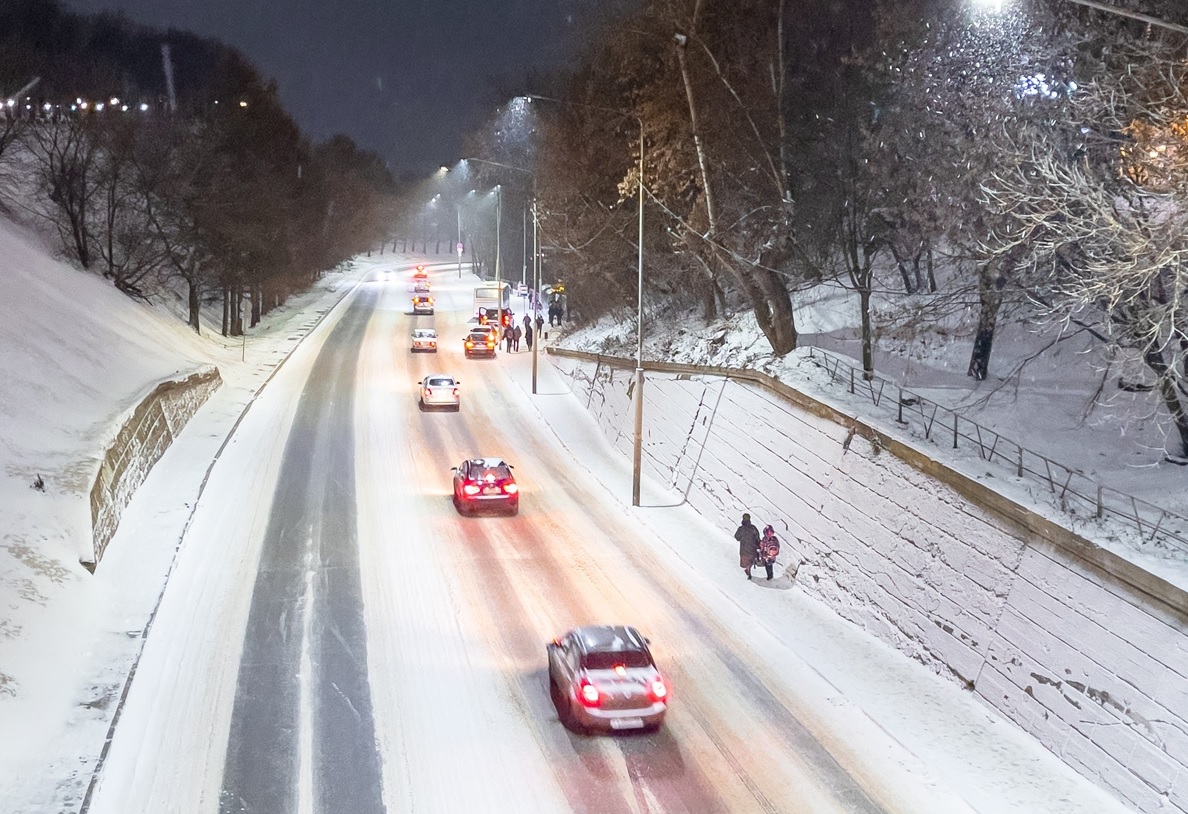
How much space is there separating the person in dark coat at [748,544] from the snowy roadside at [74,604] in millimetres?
10950

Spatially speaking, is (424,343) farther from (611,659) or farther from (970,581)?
(611,659)

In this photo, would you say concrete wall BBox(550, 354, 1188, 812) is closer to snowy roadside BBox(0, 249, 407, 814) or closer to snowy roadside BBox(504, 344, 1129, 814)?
snowy roadside BBox(504, 344, 1129, 814)

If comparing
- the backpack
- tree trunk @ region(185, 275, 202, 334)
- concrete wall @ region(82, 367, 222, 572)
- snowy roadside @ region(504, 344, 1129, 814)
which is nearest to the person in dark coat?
the backpack

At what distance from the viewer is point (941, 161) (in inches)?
765

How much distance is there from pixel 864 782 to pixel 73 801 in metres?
9.60

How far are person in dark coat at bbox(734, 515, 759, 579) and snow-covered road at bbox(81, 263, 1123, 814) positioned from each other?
1.67ft

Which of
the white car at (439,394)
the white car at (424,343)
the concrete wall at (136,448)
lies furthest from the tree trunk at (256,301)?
the white car at (439,394)

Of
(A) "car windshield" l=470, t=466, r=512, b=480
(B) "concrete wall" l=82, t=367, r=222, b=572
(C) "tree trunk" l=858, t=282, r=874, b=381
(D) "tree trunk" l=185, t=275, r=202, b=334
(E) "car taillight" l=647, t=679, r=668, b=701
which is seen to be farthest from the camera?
(D) "tree trunk" l=185, t=275, r=202, b=334

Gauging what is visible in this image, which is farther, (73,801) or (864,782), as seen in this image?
(864,782)

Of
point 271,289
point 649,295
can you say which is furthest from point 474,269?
point 649,295

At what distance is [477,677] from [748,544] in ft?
22.4

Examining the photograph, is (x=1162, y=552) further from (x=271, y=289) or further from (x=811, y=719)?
(x=271, y=289)

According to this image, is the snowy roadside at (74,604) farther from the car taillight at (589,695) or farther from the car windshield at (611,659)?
the car windshield at (611,659)

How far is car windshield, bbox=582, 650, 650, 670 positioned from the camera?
13.7 m
